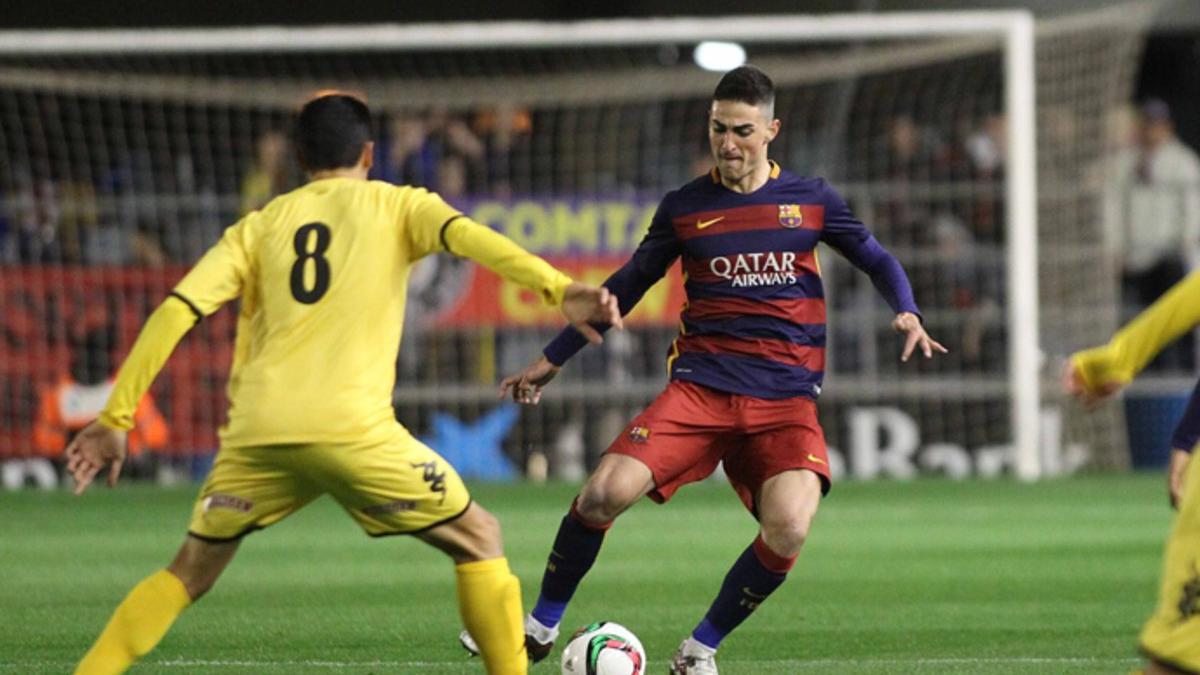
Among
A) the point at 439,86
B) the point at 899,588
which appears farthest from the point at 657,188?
the point at 899,588

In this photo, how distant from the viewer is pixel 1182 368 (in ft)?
63.4

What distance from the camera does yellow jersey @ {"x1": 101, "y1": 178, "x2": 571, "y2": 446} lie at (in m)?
5.89

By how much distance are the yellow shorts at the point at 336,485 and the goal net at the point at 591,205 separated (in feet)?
38.5

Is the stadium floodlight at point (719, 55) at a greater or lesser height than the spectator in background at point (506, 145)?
greater

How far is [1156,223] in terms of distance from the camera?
19.0 meters

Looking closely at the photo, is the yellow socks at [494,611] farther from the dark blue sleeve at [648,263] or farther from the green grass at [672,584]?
the dark blue sleeve at [648,263]

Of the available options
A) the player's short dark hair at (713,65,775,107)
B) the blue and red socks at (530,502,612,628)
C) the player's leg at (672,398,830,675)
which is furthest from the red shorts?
the player's short dark hair at (713,65,775,107)

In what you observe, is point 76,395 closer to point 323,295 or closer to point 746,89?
point 746,89

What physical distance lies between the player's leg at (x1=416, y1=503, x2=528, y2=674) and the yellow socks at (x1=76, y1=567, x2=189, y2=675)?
73cm

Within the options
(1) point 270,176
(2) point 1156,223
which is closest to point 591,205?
(1) point 270,176

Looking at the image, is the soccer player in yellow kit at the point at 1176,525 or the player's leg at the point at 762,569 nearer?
the soccer player in yellow kit at the point at 1176,525

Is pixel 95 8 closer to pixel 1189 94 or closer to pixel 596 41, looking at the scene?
pixel 596 41

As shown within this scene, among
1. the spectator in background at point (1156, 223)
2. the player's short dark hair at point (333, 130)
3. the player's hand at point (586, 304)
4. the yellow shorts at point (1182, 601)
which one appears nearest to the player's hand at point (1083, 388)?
the yellow shorts at point (1182, 601)

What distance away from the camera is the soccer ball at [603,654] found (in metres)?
7.01
